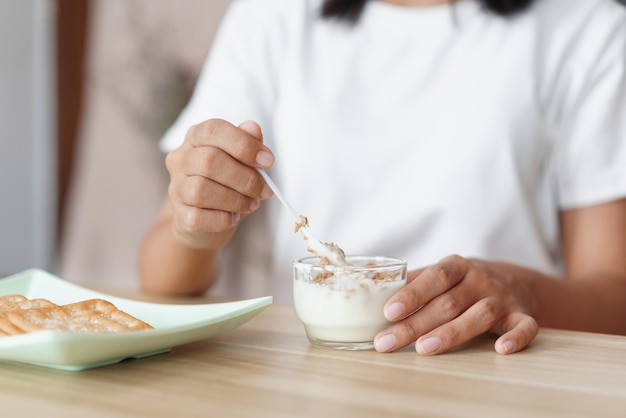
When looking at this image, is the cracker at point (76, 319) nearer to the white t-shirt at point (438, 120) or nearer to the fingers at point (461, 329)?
the fingers at point (461, 329)

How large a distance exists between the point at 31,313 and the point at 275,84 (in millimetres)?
979

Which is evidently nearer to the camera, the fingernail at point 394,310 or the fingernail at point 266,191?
the fingernail at point 394,310

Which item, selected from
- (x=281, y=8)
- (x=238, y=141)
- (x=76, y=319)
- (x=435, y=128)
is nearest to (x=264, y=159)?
(x=238, y=141)

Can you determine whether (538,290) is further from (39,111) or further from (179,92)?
(39,111)

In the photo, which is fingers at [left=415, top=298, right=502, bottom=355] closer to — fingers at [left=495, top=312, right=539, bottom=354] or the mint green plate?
fingers at [left=495, top=312, right=539, bottom=354]

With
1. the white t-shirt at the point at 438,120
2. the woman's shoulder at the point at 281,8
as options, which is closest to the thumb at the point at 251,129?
the white t-shirt at the point at 438,120

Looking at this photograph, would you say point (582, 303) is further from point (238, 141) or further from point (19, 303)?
point (19, 303)

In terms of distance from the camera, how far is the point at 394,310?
886 millimetres

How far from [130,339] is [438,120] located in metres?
0.96

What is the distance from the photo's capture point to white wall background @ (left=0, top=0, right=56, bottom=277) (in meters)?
3.32

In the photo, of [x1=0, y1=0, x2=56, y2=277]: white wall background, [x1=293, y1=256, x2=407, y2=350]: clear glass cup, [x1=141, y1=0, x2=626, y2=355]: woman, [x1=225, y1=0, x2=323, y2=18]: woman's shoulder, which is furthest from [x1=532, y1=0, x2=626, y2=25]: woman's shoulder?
[x1=0, y1=0, x2=56, y2=277]: white wall background

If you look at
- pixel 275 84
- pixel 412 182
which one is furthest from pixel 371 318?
pixel 275 84

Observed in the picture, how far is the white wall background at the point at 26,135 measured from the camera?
10.9 feet

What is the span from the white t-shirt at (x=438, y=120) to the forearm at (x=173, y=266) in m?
0.21
